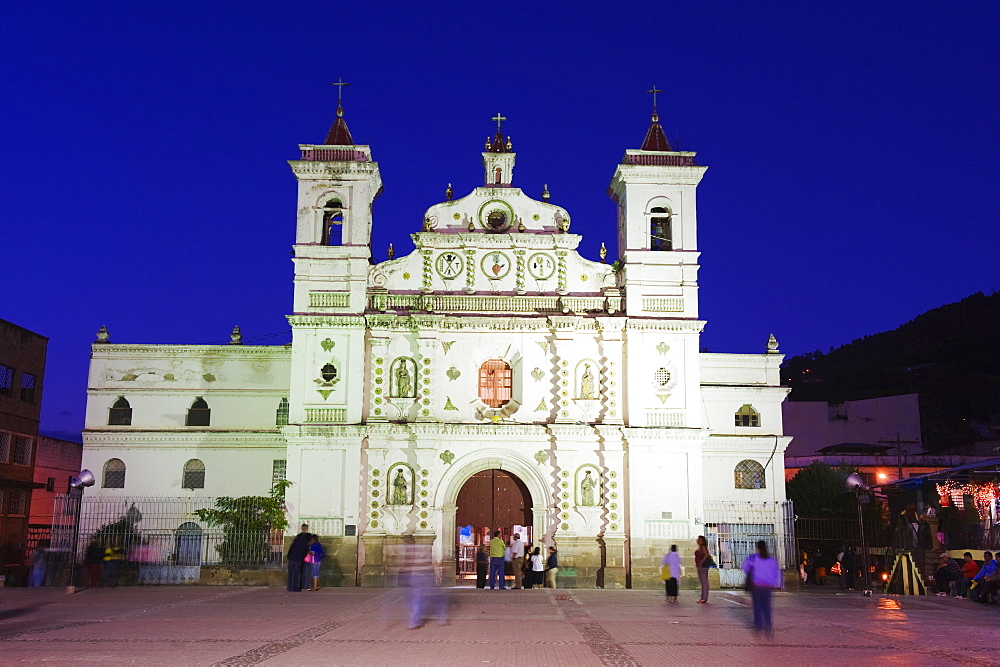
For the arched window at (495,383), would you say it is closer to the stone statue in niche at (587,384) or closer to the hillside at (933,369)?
the stone statue in niche at (587,384)

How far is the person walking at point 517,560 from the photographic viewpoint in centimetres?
2925

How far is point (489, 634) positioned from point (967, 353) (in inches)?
3195

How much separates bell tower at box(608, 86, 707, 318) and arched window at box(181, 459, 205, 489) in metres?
15.8

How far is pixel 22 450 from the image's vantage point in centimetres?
3872

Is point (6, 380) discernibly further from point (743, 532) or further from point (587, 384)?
point (743, 532)

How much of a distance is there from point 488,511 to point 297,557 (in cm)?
741

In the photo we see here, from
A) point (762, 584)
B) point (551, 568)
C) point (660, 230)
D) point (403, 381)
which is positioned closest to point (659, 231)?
point (660, 230)

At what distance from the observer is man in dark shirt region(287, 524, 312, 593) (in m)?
26.4

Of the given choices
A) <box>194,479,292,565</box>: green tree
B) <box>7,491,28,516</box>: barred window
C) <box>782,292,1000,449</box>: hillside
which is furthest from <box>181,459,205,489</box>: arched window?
<box>782,292,1000,449</box>: hillside

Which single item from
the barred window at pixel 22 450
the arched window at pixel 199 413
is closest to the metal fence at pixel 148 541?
the arched window at pixel 199 413

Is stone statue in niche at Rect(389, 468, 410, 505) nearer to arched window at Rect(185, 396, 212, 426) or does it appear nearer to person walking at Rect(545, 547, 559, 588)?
person walking at Rect(545, 547, 559, 588)

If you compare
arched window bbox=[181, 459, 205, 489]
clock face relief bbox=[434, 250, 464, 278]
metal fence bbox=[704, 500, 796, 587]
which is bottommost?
metal fence bbox=[704, 500, 796, 587]

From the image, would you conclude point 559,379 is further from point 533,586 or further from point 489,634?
point 489,634

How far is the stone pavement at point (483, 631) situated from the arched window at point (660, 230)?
40.1ft
